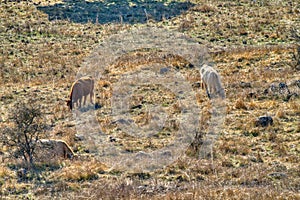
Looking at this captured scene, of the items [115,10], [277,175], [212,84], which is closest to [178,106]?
[212,84]

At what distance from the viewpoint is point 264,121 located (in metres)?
16.7

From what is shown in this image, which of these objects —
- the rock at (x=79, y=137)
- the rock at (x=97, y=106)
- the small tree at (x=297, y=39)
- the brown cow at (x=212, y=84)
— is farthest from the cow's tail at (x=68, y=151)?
the small tree at (x=297, y=39)

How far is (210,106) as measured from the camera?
63.2 feet

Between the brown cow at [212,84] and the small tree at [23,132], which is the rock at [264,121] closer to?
the brown cow at [212,84]

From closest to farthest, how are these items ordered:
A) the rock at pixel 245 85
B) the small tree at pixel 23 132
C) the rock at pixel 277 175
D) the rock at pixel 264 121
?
the rock at pixel 277 175
the small tree at pixel 23 132
the rock at pixel 264 121
the rock at pixel 245 85

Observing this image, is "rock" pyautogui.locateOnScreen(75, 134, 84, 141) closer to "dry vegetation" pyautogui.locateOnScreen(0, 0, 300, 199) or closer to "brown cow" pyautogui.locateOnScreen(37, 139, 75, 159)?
"dry vegetation" pyautogui.locateOnScreen(0, 0, 300, 199)

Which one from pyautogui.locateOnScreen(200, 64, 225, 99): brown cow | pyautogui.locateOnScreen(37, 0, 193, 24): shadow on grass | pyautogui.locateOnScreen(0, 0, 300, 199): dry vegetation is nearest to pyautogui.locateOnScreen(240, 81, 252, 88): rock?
pyautogui.locateOnScreen(0, 0, 300, 199): dry vegetation

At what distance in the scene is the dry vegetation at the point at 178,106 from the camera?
12430 mm

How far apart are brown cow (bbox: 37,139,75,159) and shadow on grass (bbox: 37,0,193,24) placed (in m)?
22.8

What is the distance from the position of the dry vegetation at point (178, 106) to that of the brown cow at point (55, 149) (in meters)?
0.48

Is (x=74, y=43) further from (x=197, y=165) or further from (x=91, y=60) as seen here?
(x=197, y=165)

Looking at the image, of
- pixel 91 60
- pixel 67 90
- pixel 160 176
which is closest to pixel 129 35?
pixel 91 60

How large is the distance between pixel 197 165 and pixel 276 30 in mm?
20176

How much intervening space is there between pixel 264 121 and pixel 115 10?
25.2 meters
